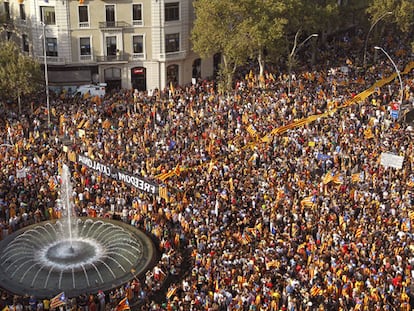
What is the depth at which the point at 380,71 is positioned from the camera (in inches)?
2378

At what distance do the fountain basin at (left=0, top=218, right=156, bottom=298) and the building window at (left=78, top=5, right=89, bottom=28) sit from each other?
29841 millimetres

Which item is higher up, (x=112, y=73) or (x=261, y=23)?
(x=261, y=23)

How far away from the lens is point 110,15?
6128 centimetres

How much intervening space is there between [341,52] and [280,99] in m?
21.2

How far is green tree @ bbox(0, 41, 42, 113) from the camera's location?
169 ft

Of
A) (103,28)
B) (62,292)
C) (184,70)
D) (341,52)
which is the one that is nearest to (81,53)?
(103,28)

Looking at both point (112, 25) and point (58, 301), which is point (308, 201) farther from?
point (112, 25)

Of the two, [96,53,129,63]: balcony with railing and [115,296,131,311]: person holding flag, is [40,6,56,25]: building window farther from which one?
[115,296,131,311]: person holding flag

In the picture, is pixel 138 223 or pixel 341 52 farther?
pixel 341 52

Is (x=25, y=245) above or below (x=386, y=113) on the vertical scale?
below

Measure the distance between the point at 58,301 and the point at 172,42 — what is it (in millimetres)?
39860

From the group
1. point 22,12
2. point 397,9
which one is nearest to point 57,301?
point 22,12

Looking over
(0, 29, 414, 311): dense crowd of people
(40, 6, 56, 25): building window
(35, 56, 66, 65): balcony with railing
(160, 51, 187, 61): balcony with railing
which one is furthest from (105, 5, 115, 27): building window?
(0, 29, 414, 311): dense crowd of people

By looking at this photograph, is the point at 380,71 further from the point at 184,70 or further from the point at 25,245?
the point at 25,245
